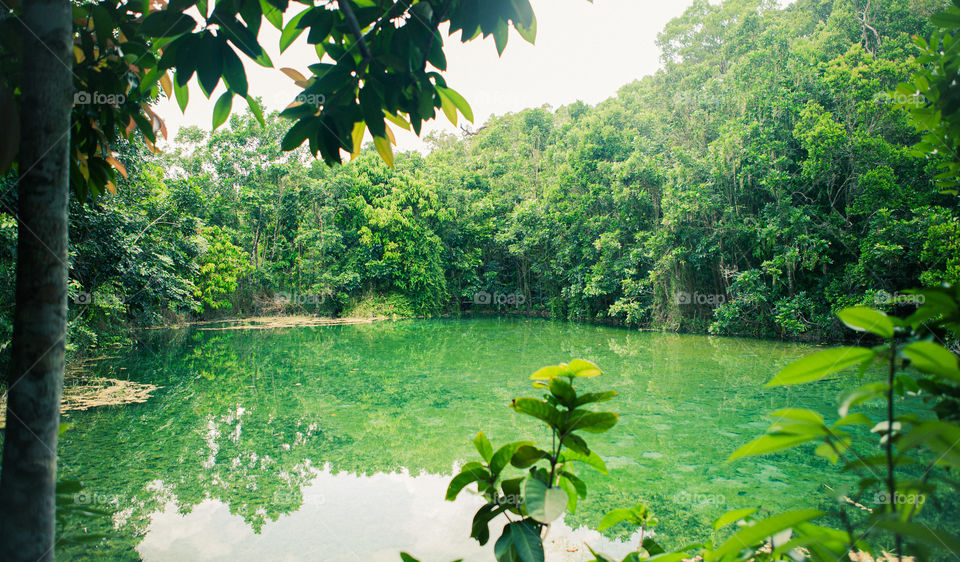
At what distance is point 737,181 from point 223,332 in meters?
13.7

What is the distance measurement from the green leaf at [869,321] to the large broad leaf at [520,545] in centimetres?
55

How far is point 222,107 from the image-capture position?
33.4 inches

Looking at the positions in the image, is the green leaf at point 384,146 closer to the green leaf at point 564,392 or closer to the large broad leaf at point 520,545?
the green leaf at point 564,392

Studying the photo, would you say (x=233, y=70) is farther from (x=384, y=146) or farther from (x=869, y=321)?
(x=869, y=321)

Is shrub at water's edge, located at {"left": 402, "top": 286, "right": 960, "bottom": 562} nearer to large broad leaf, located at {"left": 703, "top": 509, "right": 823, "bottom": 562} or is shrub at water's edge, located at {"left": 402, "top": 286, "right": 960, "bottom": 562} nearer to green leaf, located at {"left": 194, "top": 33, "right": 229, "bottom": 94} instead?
large broad leaf, located at {"left": 703, "top": 509, "right": 823, "bottom": 562}

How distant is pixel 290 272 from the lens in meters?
19.6

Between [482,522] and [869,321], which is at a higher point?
[869,321]

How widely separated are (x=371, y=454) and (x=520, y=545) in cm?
359

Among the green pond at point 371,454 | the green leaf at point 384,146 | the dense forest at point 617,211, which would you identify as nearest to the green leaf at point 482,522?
the green leaf at point 384,146

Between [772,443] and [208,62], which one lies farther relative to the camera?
[208,62]

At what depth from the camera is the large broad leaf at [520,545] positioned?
0.74 m

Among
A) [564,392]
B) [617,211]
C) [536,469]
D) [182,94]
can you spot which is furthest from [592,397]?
[617,211]

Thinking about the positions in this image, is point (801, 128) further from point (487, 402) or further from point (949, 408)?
point (949, 408)

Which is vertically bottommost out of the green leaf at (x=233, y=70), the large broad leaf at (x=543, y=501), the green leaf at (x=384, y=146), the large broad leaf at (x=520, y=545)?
the large broad leaf at (x=520, y=545)
